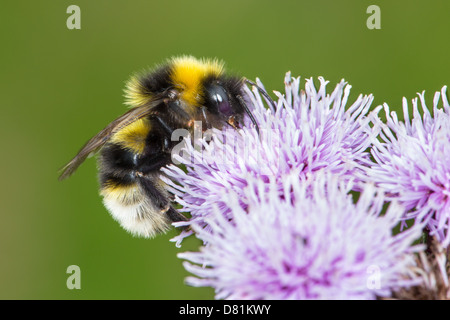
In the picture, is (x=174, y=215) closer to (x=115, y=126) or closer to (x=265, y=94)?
(x=115, y=126)

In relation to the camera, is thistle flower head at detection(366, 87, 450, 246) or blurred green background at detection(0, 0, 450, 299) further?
blurred green background at detection(0, 0, 450, 299)

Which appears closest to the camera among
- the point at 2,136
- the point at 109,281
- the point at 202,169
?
the point at 202,169

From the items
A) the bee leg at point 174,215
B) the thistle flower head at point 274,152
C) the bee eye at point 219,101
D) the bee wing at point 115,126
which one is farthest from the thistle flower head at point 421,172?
the bee wing at point 115,126

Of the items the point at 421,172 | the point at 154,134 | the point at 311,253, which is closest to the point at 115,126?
the point at 154,134

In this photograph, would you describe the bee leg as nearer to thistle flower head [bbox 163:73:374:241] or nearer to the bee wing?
thistle flower head [bbox 163:73:374:241]

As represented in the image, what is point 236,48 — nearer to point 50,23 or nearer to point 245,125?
point 50,23

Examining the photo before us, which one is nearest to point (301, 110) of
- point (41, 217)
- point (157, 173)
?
point (157, 173)

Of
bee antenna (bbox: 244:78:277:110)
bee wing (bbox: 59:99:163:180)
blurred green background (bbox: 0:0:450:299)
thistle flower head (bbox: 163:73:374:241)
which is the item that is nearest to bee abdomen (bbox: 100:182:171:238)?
thistle flower head (bbox: 163:73:374:241)
